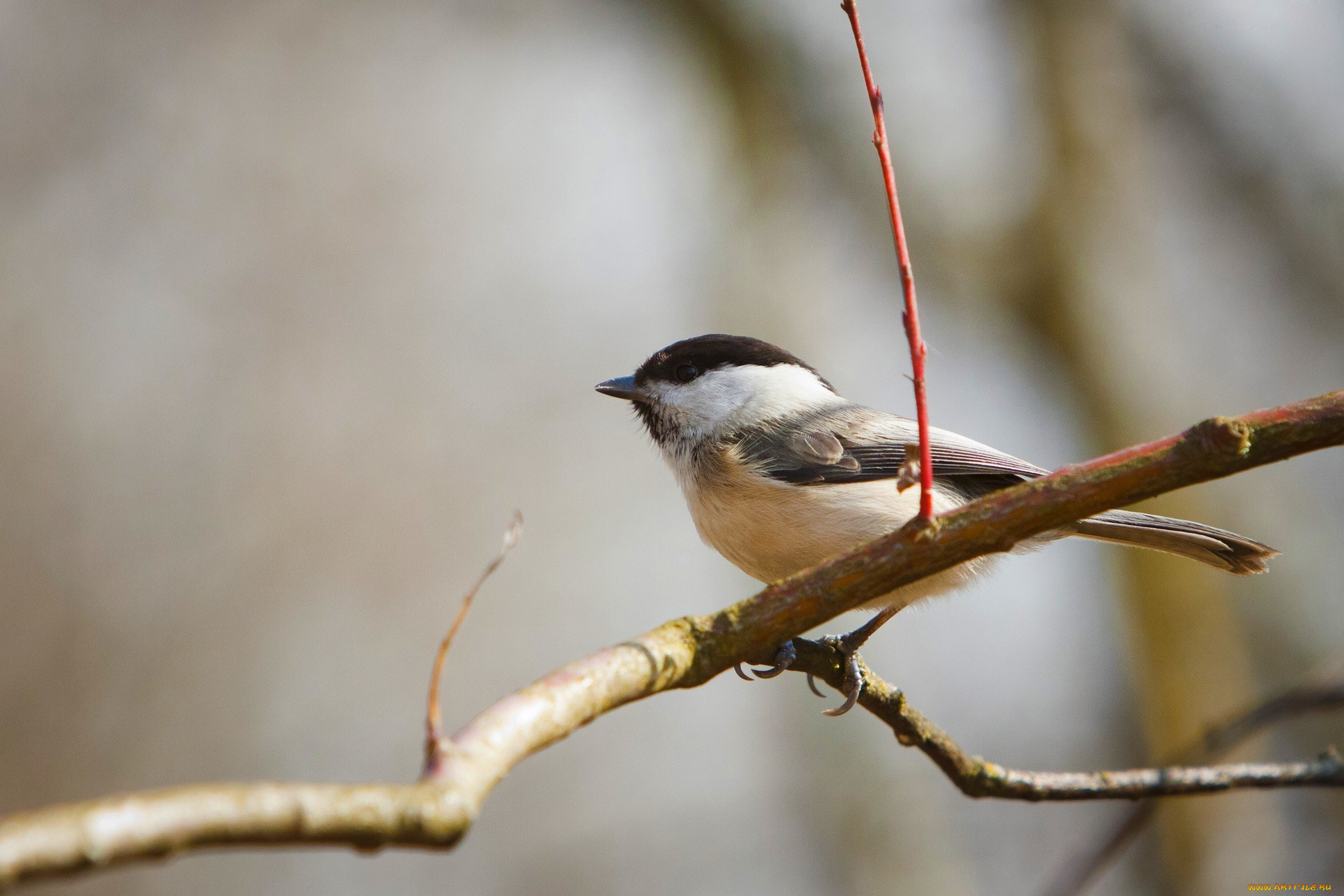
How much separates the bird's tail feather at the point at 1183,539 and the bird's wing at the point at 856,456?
0.19 m

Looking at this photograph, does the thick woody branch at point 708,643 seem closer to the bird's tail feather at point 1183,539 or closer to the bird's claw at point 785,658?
the bird's claw at point 785,658

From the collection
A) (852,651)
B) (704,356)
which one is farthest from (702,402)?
(852,651)

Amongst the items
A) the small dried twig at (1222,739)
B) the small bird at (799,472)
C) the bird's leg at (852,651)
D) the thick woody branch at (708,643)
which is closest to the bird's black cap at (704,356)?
the small bird at (799,472)

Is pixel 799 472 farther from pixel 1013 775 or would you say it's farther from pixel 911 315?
pixel 911 315

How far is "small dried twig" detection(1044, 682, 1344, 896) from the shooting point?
4.94 feet

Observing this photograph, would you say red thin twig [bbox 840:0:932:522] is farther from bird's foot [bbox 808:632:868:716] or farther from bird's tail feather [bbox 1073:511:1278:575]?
bird's tail feather [bbox 1073:511:1278:575]

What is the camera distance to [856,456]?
219 centimetres

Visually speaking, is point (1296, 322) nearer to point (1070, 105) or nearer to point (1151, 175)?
point (1151, 175)

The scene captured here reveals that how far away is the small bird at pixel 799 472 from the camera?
6.26 ft

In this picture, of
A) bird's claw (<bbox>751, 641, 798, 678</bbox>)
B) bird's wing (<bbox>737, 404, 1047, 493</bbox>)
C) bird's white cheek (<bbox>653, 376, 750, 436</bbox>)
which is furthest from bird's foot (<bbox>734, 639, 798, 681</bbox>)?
bird's white cheek (<bbox>653, 376, 750, 436</bbox>)

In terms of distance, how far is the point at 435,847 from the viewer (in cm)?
72

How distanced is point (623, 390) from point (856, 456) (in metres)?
0.71

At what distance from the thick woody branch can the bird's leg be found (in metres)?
0.52

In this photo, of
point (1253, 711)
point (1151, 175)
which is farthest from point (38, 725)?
point (1151, 175)
